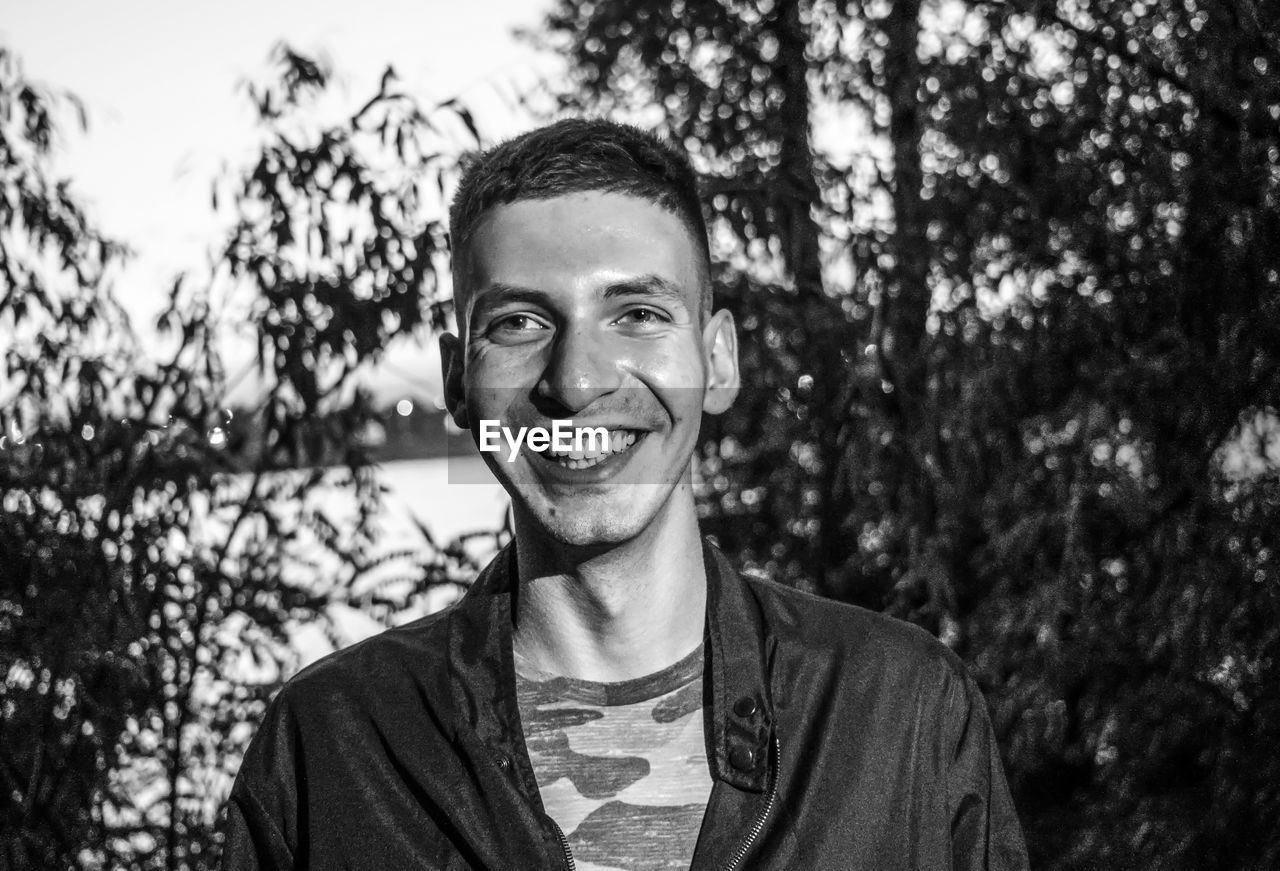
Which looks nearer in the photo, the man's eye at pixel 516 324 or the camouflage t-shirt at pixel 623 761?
the camouflage t-shirt at pixel 623 761

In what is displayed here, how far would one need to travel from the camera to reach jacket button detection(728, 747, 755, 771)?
1.60 metres

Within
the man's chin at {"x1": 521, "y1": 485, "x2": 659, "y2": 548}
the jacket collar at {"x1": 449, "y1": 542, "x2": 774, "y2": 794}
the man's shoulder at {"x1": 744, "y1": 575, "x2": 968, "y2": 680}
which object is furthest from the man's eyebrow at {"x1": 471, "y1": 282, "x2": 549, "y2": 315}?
the man's shoulder at {"x1": 744, "y1": 575, "x2": 968, "y2": 680}

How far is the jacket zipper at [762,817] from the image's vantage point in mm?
1540

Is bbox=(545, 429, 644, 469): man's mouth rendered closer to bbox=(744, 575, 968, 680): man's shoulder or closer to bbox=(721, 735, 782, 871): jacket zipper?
bbox=(744, 575, 968, 680): man's shoulder

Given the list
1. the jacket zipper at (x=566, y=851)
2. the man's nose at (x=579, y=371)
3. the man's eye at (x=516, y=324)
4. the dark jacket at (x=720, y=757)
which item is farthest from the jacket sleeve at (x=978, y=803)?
the man's eye at (x=516, y=324)

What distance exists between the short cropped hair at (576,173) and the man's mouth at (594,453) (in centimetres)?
26

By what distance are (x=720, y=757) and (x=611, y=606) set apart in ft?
0.78

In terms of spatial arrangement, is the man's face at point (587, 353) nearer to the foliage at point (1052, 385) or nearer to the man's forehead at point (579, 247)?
the man's forehead at point (579, 247)

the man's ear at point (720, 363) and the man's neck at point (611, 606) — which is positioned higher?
the man's ear at point (720, 363)

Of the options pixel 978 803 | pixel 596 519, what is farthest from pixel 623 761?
pixel 978 803

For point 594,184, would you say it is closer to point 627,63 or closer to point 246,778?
point 246,778

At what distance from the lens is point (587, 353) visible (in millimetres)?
1660

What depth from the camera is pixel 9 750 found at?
2.72 metres

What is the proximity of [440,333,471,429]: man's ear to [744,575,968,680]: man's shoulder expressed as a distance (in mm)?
476
